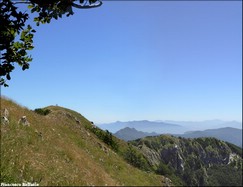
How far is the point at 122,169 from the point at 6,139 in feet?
72.0

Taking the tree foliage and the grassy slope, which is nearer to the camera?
the tree foliage

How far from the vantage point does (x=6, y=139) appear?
→ 22.3 metres

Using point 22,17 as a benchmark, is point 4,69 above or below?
below

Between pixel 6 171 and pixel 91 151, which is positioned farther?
pixel 91 151

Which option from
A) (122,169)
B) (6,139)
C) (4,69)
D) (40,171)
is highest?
(4,69)

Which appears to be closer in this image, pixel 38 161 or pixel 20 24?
pixel 20 24

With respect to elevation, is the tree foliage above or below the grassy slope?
above

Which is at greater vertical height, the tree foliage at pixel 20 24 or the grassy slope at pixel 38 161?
the tree foliage at pixel 20 24

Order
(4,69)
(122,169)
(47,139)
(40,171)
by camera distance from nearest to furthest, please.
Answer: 1. (4,69)
2. (40,171)
3. (47,139)
4. (122,169)

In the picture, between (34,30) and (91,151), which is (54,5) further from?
(91,151)

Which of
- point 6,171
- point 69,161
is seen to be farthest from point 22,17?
point 69,161

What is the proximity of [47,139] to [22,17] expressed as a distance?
24542 millimetres

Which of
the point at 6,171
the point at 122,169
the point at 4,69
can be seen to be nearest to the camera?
the point at 4,69

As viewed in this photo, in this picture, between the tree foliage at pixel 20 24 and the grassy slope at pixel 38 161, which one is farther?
the grassy slope at pixel 38 161
